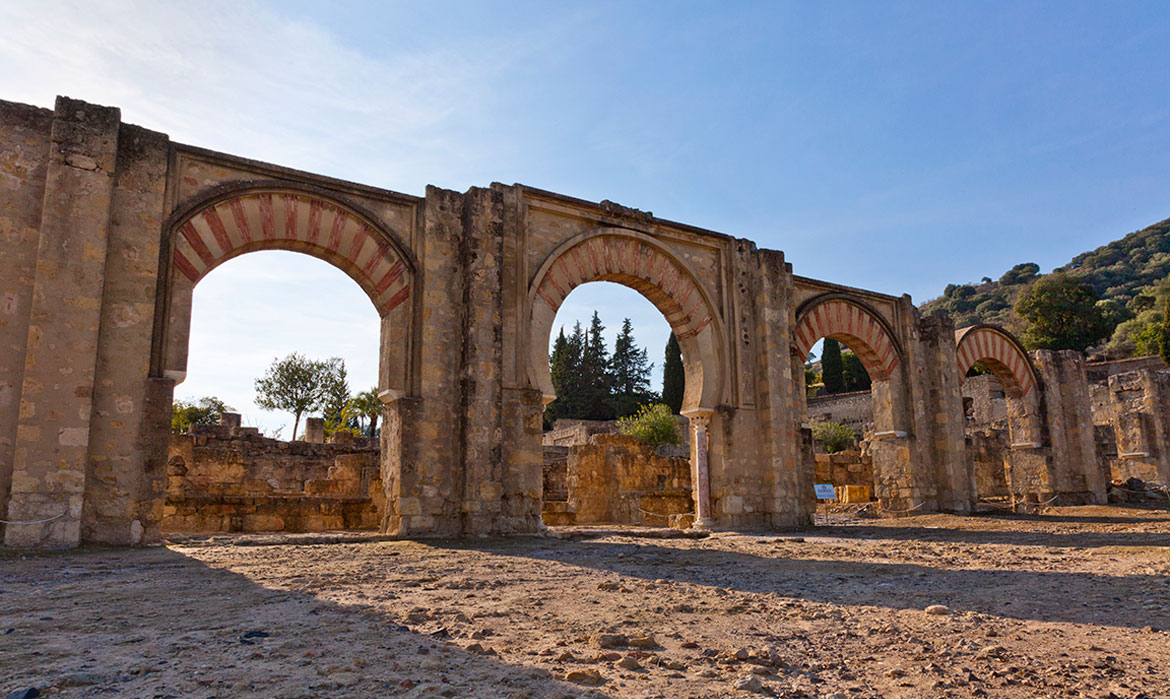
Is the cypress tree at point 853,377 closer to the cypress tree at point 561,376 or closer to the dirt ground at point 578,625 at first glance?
the cypress tree at point 561,376

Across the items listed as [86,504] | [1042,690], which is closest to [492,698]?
[1042,690]

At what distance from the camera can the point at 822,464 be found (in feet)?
52.2

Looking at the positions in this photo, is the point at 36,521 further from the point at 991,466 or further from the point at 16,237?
the point at 991,466

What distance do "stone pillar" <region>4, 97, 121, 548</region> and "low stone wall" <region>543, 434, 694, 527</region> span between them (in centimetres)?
736

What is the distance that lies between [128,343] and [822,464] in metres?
13.4

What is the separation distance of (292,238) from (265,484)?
6.73 m

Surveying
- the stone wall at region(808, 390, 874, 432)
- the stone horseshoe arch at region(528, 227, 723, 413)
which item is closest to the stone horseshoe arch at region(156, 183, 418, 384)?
the stone horseshoe arch at region(528, 227, 723, 413)

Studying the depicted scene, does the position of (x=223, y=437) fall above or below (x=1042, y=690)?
above

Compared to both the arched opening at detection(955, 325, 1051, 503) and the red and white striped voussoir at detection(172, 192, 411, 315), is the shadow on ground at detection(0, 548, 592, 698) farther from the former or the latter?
the arched opening at detection(955, 325, 1051, 503)

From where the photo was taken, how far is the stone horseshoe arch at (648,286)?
8578mm

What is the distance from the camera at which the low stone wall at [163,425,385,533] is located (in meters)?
9.53

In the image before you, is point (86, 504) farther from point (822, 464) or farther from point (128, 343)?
point (822, 464)

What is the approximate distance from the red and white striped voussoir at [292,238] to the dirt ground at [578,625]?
276 cm

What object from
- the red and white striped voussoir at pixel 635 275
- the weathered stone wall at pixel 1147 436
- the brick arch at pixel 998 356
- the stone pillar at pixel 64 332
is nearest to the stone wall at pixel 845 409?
the weathered stone wall at pixel 1147 436
